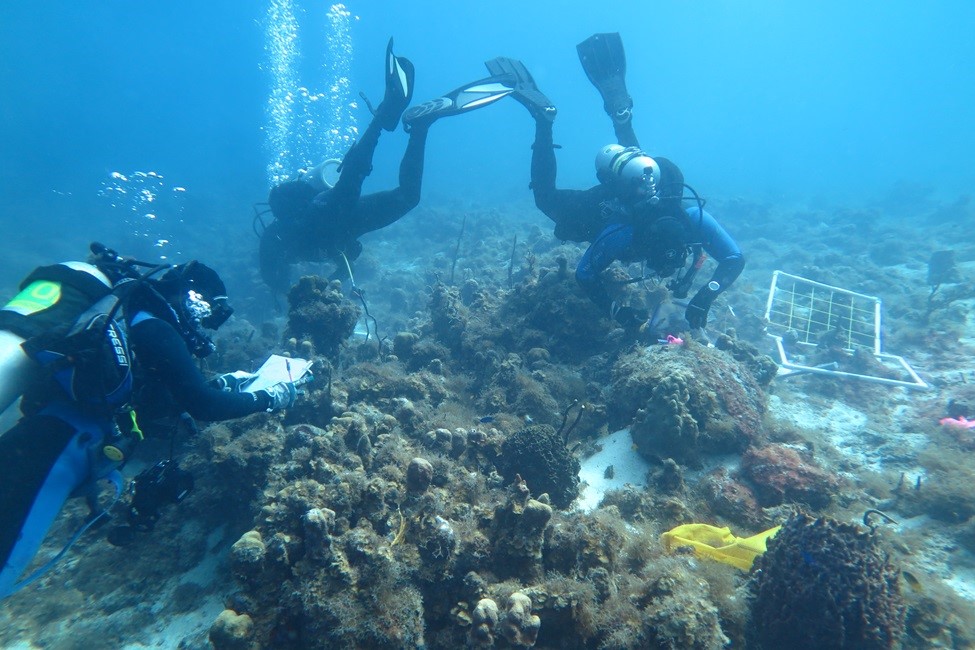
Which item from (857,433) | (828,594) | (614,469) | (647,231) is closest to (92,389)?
(614,469)

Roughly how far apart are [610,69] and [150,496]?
13734mm

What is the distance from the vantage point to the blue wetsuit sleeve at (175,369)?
3434 mm

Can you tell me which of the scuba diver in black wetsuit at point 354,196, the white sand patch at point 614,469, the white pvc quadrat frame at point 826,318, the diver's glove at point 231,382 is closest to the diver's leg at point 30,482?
the diver's glove at point 231,382

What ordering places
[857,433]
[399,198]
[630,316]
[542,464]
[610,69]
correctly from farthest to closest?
[610,69], [399,198], [630,316], [857,433], [542,464]

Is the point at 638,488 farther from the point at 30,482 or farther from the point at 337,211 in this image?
the point at 337,211

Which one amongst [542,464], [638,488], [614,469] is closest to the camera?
[542,464]

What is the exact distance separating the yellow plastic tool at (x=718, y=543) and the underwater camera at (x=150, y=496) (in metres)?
4.27

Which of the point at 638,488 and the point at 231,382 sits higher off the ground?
the point at 638,488

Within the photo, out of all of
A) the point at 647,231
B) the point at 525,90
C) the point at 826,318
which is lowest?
the point at 647,231

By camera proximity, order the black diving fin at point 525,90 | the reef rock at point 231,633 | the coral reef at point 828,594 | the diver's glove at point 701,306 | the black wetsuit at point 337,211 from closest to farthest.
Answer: the reef rock at point 231,633 < the coral reef at point 828,594 < the diver's glove at point 701,306 < the black wetsuit at point 337,211 < the black diving fin at point 525,90

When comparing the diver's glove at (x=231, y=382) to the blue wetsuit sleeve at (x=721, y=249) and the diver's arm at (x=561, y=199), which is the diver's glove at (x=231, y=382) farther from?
the blue wetsuit sleeve at (x=721, y=249)

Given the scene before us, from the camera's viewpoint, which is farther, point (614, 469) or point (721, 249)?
point (721, 249)

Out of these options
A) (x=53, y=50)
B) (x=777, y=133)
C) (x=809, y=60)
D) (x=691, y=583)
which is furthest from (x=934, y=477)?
(x=809, y=60)

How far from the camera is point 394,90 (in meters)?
10.2
